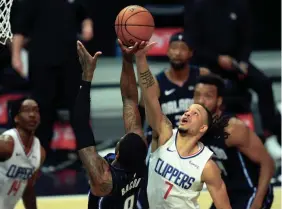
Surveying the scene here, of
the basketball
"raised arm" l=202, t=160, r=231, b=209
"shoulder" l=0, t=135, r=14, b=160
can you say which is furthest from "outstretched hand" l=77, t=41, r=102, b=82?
"shoulder" l=0, t=135, r=14, b=160

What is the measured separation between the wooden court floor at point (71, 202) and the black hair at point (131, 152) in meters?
2.58

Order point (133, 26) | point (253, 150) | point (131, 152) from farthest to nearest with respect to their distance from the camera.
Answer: point (253, 150)
point (133, 26)
point (131, 152)

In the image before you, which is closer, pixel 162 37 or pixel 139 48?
pixel 139 48

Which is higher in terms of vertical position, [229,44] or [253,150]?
[229,44]

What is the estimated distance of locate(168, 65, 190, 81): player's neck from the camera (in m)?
8.16

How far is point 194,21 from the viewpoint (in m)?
9.91

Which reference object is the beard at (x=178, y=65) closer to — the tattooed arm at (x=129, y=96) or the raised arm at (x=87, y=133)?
the tattooed arm at (x=129, y=96)

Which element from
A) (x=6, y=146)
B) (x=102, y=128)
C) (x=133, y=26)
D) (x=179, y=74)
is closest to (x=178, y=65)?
(x=179, y=74)

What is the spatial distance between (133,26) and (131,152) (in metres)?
1.09

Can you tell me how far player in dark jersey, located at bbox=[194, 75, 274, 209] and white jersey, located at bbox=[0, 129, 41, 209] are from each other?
55.8 inches

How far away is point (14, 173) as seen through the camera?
6.94 metres

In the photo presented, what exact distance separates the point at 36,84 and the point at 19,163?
9.12ft

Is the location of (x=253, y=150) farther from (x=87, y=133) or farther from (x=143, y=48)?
(x=87, y=133)

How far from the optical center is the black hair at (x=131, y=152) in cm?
567
